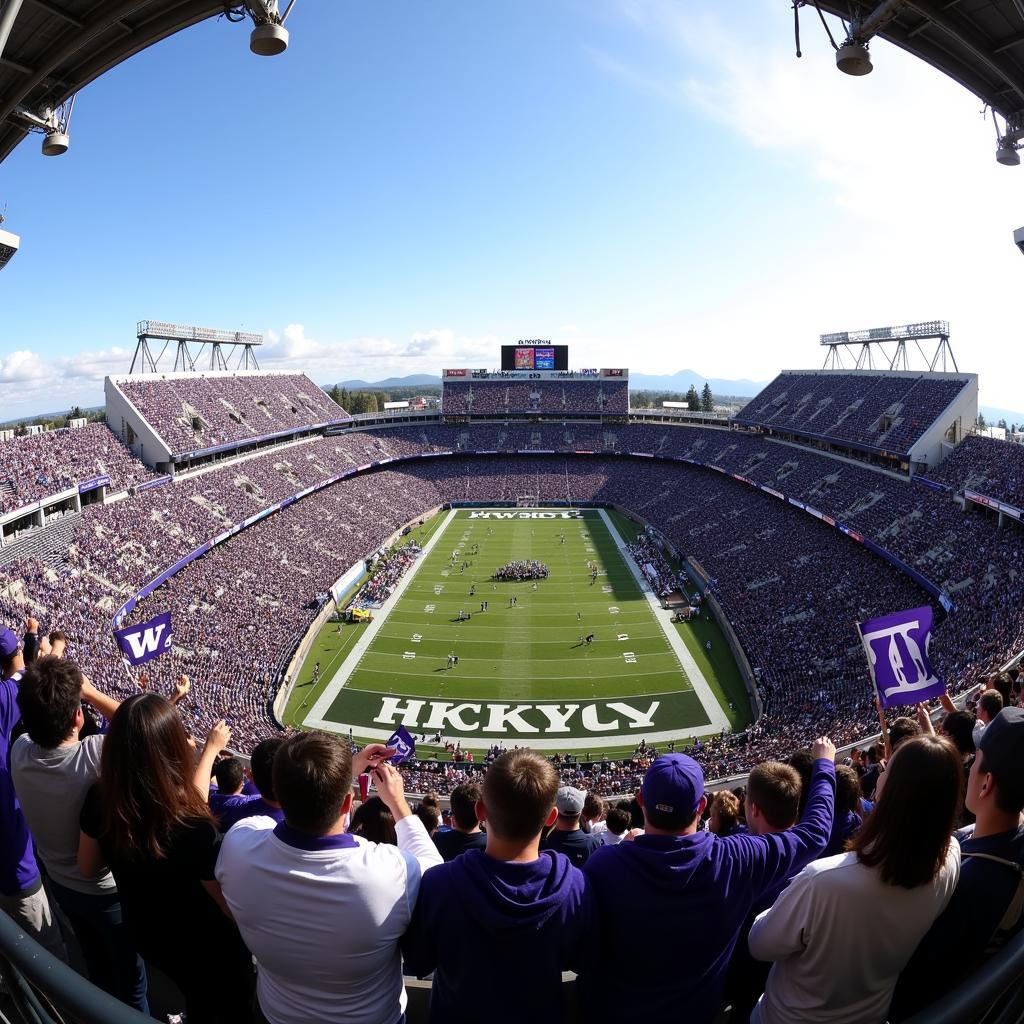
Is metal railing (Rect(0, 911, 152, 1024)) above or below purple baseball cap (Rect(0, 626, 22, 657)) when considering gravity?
below

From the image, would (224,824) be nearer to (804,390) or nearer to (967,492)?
(967,492)

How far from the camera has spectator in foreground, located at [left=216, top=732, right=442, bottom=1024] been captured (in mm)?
2494

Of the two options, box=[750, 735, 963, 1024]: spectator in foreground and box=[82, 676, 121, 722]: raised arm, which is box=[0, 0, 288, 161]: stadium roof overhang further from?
box=[750, 735, 963, 1024]: spectator in foreground

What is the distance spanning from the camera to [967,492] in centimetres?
2967

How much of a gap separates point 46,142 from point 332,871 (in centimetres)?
848

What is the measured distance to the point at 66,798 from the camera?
3.43 metres

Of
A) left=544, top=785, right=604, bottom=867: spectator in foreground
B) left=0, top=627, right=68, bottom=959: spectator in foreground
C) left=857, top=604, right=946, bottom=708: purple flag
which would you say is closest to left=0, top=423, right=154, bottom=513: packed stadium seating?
left=0, top=627, right=68, bottom=959: spectator in foreground

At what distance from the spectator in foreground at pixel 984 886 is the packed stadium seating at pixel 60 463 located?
35316mm

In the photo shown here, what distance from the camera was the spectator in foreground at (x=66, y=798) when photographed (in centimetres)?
341

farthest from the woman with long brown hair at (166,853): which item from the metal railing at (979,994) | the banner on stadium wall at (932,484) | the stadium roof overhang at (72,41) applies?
the banner on stadium wall at (932,484)

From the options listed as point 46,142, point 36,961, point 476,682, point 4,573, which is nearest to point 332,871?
point 36,961

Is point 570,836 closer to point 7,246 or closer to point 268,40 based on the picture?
point 268,40

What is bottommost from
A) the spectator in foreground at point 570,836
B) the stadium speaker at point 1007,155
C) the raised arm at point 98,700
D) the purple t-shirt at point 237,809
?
the spectator in foreground at point 570,836

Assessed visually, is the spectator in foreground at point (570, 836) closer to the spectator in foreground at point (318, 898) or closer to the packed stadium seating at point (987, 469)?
the spectator in foreground at point (318, 898)
